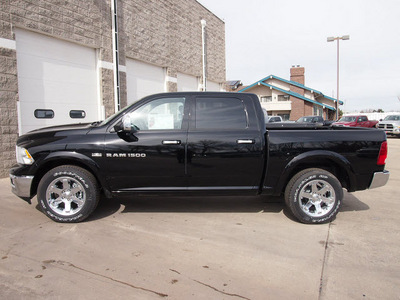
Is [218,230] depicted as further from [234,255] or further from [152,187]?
[152,187]

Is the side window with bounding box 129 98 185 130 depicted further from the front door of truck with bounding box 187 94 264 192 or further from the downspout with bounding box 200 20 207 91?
the downspout with bounding box 200 20 207 91

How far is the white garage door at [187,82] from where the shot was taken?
14.8m

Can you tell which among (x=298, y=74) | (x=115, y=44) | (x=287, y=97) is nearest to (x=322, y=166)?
(x=115, y=44)

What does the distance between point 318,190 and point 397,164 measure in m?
7.37

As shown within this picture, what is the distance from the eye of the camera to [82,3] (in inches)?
375

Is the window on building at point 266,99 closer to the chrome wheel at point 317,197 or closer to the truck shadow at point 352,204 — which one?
the truck shadow at point 352,204

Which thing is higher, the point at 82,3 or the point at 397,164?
the point at 82,3

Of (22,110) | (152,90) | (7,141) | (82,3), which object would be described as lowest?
(7,141)

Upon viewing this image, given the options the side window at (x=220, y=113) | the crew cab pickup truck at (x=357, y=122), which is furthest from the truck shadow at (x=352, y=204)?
the crew cab pickup truck at (x=357, y=122)

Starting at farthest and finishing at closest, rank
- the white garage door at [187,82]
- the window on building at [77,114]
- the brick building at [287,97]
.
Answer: the brick building at [287,97] < the white garage door at [187,82] < the window on building at [77,114]

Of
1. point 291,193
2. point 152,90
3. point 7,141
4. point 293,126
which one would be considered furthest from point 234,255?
point 152,90

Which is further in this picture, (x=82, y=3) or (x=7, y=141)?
(x=82, y=3)

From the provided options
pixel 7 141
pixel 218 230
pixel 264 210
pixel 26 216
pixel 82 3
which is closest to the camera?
pixel 218 230

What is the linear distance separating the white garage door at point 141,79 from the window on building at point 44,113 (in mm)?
3358
